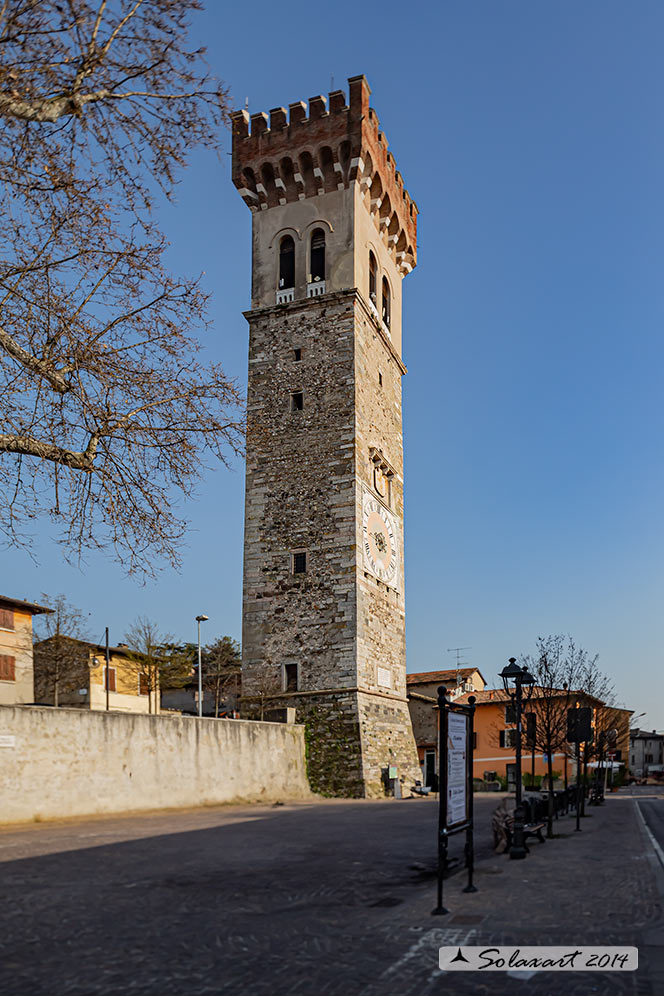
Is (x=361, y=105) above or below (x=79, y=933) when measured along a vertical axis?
above

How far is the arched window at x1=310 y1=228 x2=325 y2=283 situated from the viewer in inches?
1302

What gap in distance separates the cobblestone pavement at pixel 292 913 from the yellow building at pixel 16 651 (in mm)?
27925

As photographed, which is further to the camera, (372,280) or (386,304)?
(386,304)

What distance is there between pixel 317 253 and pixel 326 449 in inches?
317

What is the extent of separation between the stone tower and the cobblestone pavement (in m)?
14.7

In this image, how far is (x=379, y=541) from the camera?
105 feet

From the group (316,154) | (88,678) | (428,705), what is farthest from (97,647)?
(316,154)

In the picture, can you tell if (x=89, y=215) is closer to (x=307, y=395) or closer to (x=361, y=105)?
(x=307, y=395)

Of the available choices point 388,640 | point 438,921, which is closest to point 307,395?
point 388,640

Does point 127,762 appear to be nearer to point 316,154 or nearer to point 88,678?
point 316,154

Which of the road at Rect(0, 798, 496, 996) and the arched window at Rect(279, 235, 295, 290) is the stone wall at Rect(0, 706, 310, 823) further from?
the arched window at Rect(279, 235, 295, 290)

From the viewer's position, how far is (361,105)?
32.9 meters

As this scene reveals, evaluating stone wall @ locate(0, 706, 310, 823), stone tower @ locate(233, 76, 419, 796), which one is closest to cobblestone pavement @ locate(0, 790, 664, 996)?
stone wall @ locate(0, 706, 310, 823)

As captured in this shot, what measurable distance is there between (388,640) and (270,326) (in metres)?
12.4
